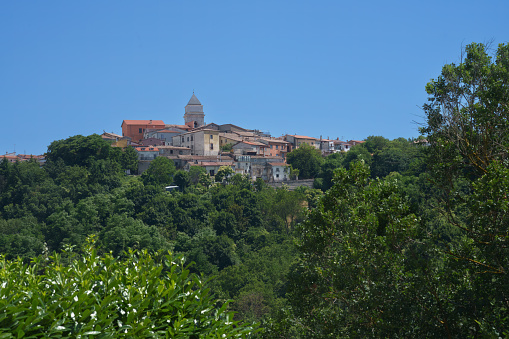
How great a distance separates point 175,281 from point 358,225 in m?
4.59

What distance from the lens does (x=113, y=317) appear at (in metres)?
4.50

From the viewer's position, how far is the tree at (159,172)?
4897cm

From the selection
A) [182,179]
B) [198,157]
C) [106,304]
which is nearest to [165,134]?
[198,157]

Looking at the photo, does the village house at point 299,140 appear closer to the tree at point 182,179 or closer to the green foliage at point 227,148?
the green foliage at point 227,148

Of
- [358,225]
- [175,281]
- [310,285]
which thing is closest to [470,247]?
[358,225]

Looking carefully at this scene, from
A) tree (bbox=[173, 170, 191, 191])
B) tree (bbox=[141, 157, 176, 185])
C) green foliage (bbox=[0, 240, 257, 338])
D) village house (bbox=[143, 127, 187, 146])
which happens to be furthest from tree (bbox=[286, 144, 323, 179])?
green foliage (bbox=[0, 240, 257, 338])

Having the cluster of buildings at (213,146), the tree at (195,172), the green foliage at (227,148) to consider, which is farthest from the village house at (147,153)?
the green foliage at (227,148)

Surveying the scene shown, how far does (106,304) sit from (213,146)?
2072 inches

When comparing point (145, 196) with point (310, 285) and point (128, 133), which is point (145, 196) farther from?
point (310, 285)

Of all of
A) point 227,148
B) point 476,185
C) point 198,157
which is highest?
point 227,148

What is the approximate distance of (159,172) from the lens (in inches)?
1969

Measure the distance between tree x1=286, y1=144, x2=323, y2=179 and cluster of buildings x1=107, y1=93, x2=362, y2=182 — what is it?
1352 millimetres

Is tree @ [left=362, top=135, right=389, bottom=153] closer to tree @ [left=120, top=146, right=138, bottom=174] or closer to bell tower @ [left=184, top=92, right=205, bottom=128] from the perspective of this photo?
bell tower @ [left=184, top=92, right=205, bottom=128]

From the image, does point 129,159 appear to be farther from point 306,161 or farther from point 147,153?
point 306,161
